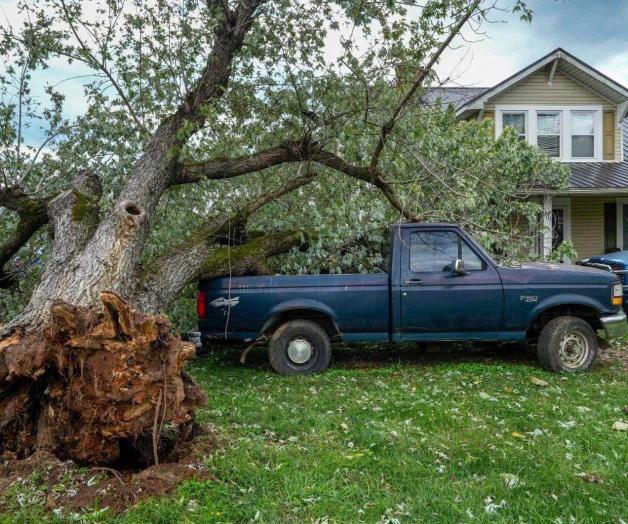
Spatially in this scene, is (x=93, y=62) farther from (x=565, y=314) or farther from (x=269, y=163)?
(x=565, y=314)

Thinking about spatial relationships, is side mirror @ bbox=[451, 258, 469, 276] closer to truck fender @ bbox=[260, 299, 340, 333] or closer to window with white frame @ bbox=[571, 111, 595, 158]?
truck fender @ bbox=[260, 299, 340, 333]

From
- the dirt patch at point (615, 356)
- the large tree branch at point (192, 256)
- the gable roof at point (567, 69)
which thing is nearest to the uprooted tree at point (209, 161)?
the large tree branch at point (192, 256)

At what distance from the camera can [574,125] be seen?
15812 mm

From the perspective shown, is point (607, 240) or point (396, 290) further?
point (607, 240)

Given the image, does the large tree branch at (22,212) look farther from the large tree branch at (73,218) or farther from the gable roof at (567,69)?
the gable roof at (567,69)

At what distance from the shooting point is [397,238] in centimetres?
679

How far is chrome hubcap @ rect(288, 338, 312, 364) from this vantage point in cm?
663

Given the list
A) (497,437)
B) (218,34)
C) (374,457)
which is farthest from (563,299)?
(218,34)

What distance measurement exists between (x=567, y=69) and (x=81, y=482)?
52.9 feet

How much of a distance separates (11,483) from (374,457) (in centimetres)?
228

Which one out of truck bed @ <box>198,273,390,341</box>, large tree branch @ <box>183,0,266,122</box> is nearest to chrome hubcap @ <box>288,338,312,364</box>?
truck bed @ <box>198,273,390,341</box>

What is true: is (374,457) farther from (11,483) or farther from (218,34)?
(218,34)

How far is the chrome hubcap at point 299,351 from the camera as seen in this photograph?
6.63 meters

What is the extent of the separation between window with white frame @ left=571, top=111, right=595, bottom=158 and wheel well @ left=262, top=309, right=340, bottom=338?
12.2 metres
